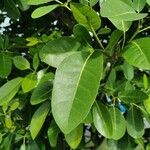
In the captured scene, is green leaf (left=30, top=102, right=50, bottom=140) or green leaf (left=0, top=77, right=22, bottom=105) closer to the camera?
green leaf (left=30, top=102, right=50, bottom=140)

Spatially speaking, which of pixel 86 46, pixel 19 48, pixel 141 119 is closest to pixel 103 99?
pixel 141 119

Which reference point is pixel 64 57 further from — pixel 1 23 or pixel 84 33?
pixel 1 23

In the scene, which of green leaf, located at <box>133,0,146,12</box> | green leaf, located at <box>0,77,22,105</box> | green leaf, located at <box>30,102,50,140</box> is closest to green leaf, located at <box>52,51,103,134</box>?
green leaf, located at <box>133,0,146,12</box>

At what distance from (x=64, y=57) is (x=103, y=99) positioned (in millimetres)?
273

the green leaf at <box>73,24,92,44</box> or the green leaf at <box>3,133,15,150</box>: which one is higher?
the green leaf at <box>73,24,92,44</box>

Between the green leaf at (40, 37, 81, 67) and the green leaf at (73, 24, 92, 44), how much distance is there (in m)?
0.02

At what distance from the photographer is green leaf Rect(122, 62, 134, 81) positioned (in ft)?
4.09

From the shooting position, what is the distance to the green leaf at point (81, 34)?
3.27ft

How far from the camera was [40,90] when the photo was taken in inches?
44.7

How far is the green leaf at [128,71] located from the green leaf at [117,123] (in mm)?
121

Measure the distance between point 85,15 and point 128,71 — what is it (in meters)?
0.36

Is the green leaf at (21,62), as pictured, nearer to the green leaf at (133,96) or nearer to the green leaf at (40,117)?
the green leaf at (40,117)

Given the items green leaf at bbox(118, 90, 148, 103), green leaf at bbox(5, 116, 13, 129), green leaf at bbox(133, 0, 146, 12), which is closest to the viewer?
green leaf at bbox(133, 0, 146, 12)

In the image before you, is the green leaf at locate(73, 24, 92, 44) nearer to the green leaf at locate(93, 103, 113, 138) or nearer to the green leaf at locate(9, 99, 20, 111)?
the green leaf at locate(93, 103, 113, 138)
